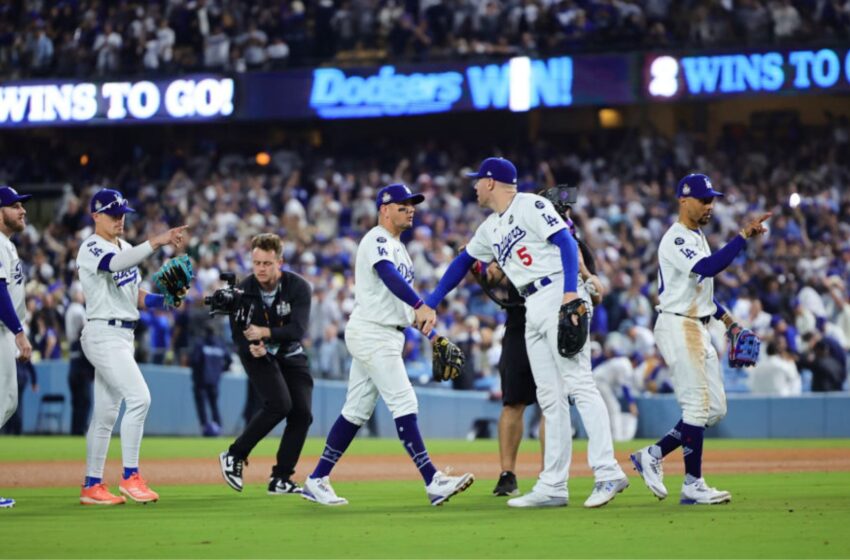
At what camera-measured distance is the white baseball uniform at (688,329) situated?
852cm

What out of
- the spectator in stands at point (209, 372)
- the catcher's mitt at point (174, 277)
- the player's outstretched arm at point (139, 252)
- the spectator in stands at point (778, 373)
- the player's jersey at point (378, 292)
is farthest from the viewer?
the spectator in stands at point (209, 372)

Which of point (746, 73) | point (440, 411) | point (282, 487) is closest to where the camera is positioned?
point (282, 487)

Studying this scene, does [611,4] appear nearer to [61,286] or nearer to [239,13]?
[239,13]

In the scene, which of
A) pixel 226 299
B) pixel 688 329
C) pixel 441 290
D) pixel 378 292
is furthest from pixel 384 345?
pixel 688 329

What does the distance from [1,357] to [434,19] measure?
20.4 m

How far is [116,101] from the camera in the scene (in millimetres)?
29125

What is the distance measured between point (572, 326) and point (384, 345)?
4.37ft

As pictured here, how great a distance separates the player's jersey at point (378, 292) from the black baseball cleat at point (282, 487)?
1.66m

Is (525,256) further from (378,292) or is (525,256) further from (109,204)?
(109,204)

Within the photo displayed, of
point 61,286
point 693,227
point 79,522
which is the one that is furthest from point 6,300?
point 61,286

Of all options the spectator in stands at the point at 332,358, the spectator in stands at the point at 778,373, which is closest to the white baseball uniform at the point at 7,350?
the spectator in stands at the point at 332,358

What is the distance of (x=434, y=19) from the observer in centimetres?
2809

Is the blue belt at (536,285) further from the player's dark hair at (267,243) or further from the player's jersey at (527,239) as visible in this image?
the player's dark hair at (267,243)

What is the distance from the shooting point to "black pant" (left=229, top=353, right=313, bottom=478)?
9.73m
